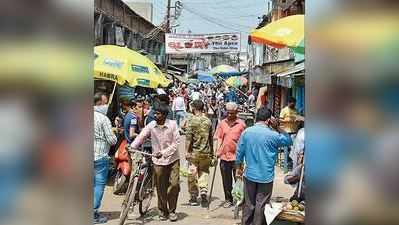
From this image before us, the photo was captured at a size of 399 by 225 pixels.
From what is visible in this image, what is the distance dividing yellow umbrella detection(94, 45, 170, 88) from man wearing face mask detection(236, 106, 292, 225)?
4.20m

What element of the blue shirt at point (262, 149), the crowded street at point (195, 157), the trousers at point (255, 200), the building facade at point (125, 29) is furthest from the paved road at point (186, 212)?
the building facade at point (125, 29)

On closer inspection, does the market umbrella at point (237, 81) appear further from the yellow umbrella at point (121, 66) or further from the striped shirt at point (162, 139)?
the striped shirt at point (162, 139)

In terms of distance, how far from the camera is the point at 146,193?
25.0 feet

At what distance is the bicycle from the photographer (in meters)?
6.80

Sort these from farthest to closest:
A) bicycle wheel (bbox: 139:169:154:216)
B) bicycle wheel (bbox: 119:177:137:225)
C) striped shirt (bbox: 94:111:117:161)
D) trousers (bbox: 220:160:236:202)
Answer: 1. trousers (bbox: 220:160:236:202)
2. bicycle wheel (bbox: 139:169:154:216)
3. bicycle wheel (bbox: 119:177:137:225)
4. striped shirt (bbox: 94:111:117:161)

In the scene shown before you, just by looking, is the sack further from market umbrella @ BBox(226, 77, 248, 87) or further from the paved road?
market umbrella @ BBox(226, 77, 248, 87)

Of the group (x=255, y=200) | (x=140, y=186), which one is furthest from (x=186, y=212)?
(x=255, y=200)

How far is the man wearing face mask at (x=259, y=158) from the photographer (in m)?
5.90

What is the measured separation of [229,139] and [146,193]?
148 cm

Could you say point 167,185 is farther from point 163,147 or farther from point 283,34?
point 283,34

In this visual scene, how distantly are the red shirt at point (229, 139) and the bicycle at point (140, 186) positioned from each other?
3.94ft

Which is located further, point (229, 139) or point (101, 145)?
point (229, 139)

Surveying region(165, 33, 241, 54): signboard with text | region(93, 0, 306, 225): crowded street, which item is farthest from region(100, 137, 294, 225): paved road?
region(165, 33, 241, 54): signboard with text
